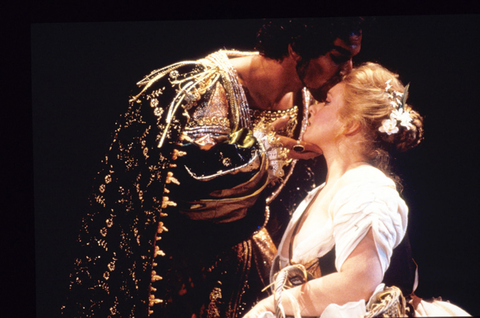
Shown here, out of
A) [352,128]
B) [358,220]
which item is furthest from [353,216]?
[352,128]

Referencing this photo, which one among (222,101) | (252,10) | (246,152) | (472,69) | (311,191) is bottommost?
(311,191)

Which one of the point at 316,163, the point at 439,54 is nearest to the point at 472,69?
the point at 439,54

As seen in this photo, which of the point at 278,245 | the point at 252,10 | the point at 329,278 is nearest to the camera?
the point at 329,278

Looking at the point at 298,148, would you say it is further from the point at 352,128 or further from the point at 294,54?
the point at 294,54

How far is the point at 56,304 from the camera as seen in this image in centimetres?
196

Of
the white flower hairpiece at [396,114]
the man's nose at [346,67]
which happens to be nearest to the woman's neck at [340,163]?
the white flower hairpiece at [396,114]

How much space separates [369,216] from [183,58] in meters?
0.96

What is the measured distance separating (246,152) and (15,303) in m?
1.25

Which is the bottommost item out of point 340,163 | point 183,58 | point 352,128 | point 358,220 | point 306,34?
point 358,220

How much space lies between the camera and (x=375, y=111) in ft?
5.64

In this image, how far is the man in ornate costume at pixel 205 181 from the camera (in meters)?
1.70

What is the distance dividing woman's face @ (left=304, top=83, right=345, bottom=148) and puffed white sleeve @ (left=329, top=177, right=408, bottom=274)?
0.68 feet

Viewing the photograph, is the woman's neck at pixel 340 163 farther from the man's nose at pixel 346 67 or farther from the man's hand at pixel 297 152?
the man's nose at pixel 346 67

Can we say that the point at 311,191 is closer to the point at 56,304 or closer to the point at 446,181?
the point at 446,181
